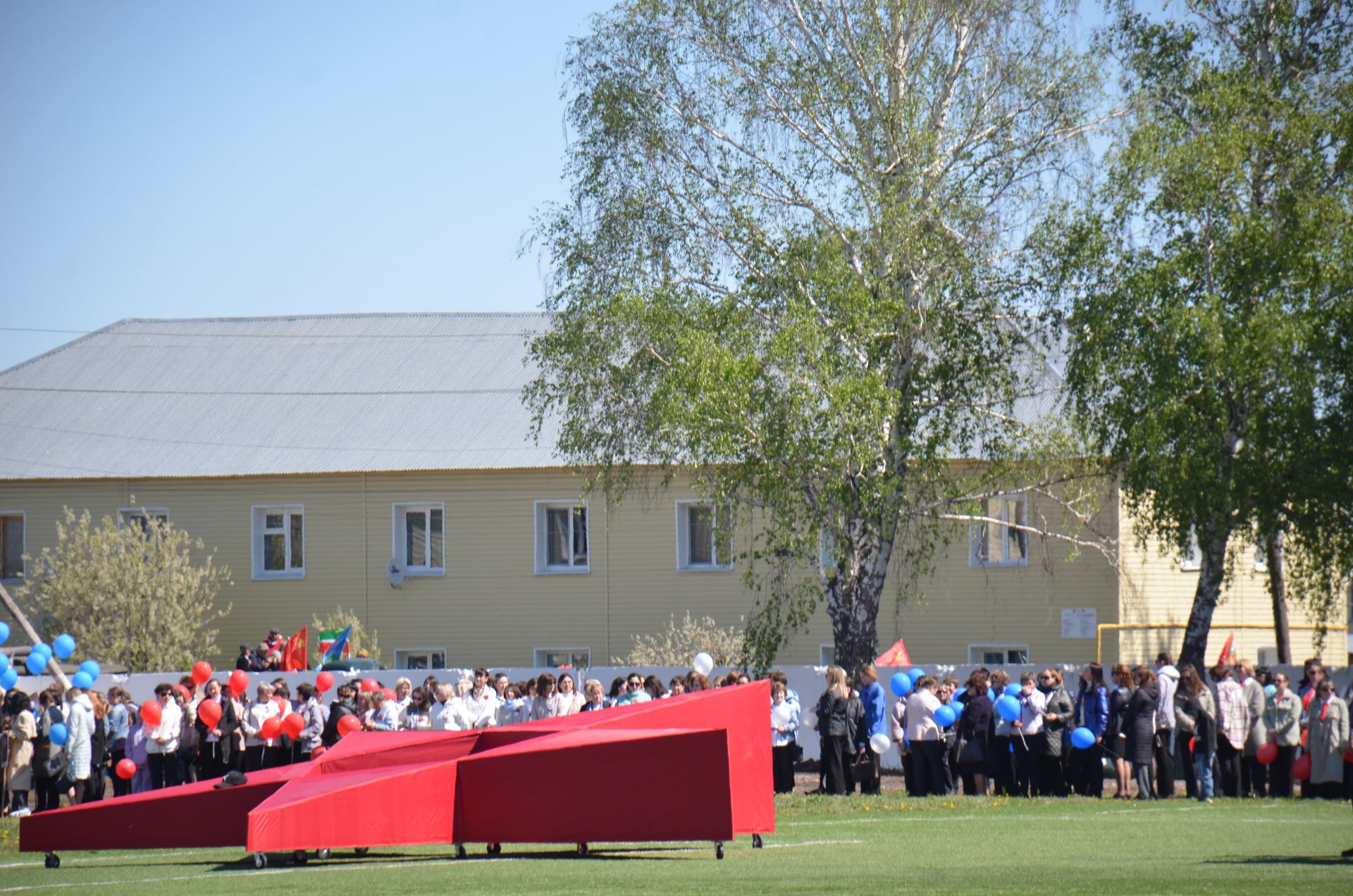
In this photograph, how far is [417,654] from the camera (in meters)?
39.6

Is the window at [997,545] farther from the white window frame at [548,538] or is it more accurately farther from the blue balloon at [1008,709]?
the blue balloon at [1008,709]

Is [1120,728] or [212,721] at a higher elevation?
[212,721]

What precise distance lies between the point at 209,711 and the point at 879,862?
37.3 ft

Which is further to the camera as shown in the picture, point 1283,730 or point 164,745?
point 164,745

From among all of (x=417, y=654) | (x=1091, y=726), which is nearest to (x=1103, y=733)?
(x=1091, y=726)

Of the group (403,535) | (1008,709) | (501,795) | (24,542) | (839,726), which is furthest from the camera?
(24,542)

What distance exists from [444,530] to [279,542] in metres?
4.35

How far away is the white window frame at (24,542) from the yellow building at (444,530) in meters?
0.07

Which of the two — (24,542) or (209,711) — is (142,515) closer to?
(24,542)

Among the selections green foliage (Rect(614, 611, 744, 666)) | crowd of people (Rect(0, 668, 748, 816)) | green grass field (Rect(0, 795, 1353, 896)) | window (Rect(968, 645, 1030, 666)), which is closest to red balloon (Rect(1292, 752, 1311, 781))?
green grass field (Rect(0, 795, 1353, 896))

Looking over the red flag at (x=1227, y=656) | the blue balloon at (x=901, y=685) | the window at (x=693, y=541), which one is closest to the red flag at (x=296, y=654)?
the window at (x=693, y=541)

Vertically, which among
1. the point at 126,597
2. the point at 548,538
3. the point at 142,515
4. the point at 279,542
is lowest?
the point at 126,597

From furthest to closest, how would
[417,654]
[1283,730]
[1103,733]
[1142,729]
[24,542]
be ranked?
1. [24,542]
2. [417,654]
3. [1103,733]
4. [1283,730]
5. [1142,729]

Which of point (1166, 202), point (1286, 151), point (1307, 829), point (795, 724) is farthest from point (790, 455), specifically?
point (1307, 829)
